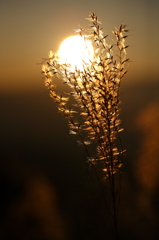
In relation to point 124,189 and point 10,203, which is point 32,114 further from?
point 124,189

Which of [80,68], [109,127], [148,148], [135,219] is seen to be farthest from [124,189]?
[80,68]

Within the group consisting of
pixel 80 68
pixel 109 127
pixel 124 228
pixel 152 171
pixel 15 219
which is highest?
pixel 80 68

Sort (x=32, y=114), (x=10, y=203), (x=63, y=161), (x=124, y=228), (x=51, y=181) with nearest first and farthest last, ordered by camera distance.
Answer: (x=124, y=228), (x=10, y=203), (x=51, y=181), (x=63, y=161), (x=32, y=114)

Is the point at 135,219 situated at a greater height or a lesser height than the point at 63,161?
lesser

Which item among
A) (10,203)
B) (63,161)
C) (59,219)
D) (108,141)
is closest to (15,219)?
(10,203)

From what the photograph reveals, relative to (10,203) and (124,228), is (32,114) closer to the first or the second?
(10,203)

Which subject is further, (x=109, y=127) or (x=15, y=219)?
(x=15, y=219)

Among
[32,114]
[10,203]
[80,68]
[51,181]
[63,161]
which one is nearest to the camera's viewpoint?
[80,68]

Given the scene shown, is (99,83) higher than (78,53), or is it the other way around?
(78,53)
